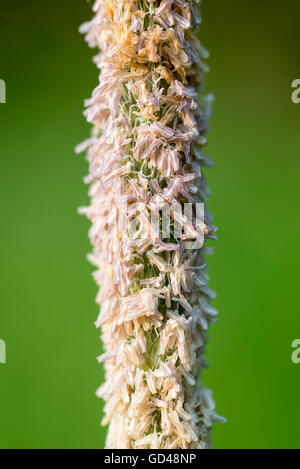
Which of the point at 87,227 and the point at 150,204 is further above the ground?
the point at 87,227

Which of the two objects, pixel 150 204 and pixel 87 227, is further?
pixel 87 227

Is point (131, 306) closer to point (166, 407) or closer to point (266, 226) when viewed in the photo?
point (166, 407)

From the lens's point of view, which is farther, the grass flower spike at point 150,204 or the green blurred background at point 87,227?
the green blurred background at point 87,227

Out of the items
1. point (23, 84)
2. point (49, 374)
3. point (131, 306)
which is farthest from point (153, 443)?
point (23, 84)

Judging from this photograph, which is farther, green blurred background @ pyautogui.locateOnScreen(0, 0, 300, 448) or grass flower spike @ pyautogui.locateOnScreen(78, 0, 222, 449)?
green blurred background @ pyautogui.locateOnScreen(0, 0, 300, 448)
